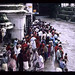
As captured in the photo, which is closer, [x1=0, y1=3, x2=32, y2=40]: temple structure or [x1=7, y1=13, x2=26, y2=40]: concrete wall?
[x1=0, y1=3, x2=32, y2=40]: temple structure

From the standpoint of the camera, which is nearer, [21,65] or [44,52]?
[21,65]

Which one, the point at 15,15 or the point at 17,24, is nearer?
the point at 15,15

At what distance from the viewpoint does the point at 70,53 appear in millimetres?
14547

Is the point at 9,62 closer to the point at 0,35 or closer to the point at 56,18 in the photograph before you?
the point at 0,35

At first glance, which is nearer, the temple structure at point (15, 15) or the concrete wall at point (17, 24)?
the temple structure at point (15, 15)

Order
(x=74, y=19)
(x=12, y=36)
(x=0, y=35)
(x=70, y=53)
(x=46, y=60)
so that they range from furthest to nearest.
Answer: (x=74, y=19), (x=12, y=36), (x=70, y=53), (x=0, y=35), (x=46, y=60)

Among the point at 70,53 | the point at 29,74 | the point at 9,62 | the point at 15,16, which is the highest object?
the point at 15,16

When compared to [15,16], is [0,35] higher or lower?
lower

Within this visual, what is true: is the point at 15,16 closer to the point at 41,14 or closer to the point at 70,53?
the point at 70,53

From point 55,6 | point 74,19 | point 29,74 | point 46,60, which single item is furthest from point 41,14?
point 29,74

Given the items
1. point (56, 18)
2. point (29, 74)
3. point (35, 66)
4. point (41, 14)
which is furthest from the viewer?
point (41, 14)

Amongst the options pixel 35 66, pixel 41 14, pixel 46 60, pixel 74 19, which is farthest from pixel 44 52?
pixel 41 14

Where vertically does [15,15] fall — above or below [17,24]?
above

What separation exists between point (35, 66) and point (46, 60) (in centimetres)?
296
